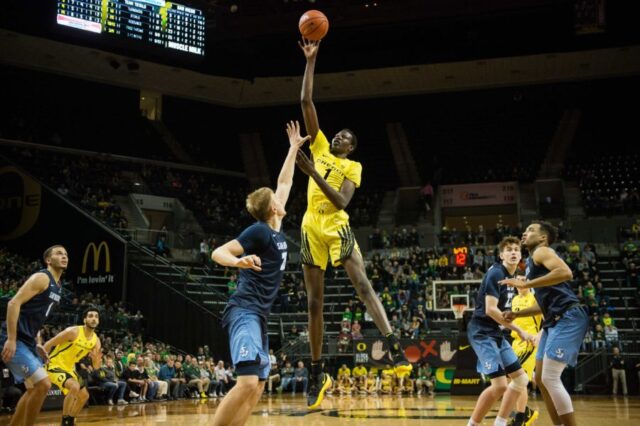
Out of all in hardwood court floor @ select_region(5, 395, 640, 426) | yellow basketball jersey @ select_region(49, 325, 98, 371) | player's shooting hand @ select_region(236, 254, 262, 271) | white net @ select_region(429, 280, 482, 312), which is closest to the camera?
player's shooting hand @ select_region(236, 254, 262, 271)

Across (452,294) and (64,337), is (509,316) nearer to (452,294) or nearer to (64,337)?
(64,337)

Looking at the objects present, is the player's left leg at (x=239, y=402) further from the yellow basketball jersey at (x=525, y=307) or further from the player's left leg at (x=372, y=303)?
the yellow basketball jersey at (x=525, y=307)

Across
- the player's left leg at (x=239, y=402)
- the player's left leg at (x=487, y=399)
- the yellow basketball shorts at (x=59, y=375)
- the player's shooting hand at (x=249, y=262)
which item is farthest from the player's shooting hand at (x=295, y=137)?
the yellow basketball shorts at (x=59, y=375)

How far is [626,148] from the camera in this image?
3095cm

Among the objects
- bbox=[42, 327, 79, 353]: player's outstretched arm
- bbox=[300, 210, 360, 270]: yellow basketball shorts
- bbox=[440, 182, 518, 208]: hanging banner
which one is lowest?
bbox=[42, 327, 79, 353]: player's outstretched arm

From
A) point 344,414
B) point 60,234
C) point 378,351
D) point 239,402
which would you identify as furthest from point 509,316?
point 60,234

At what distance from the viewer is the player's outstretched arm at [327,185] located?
6604 millimetres

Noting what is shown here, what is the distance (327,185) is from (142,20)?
54.1ft

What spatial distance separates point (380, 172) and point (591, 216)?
379 inches

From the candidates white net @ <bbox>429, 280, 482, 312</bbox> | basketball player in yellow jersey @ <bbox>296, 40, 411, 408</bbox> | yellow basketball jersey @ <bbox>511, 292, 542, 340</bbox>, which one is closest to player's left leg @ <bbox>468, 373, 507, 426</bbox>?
basketball player in yellow jersey @ <bbox>296, 40, 411, 408</bbox>

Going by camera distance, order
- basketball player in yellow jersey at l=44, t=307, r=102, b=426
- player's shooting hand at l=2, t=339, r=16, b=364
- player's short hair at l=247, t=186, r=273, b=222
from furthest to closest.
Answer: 1. basketball player in yellow jersey at l=44, t=307, r=102, b=426
2. player's shooting hand at l=2, t=339, r=16, b=364
3. player's short hair at l=247, t=186, r=273, b=222

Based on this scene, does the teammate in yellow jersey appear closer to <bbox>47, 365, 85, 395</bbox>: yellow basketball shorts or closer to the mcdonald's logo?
the mcdonald's logo

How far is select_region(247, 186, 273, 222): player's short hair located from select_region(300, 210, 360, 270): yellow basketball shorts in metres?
1.63

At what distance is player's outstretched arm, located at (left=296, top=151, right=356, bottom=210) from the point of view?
660 centimetres
